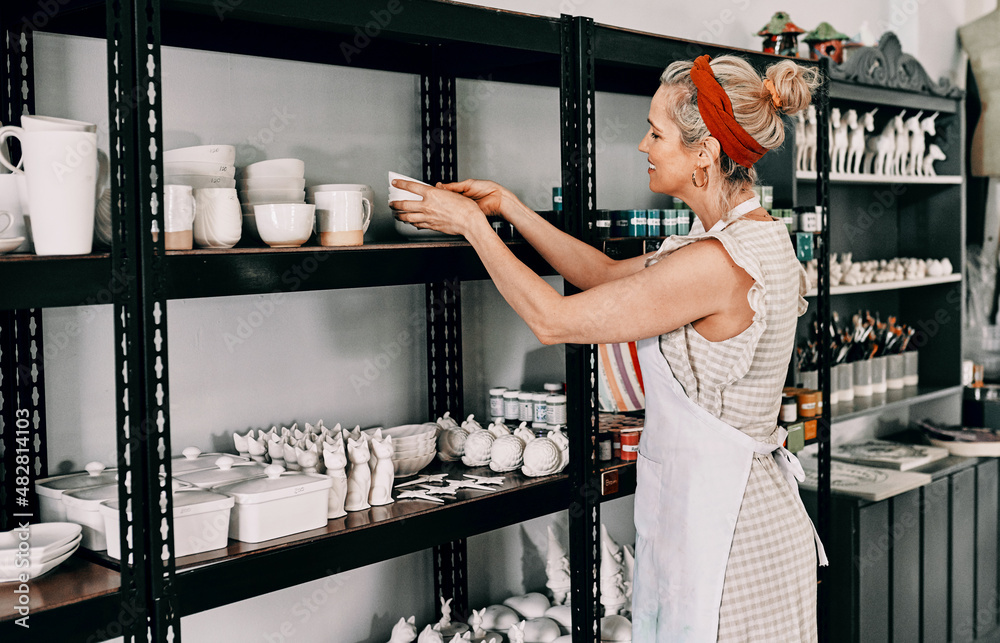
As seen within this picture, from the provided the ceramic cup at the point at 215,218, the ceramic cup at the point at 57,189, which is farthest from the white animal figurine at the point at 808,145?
the ceramic cup at the point at 57,189

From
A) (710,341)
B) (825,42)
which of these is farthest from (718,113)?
(825,42)

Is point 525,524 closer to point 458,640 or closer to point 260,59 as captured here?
point 458,640

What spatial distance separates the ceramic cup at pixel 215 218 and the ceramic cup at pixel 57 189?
0.65ft

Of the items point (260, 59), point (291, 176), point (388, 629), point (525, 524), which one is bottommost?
point (388, 629)

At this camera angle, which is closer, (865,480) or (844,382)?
(865,480)

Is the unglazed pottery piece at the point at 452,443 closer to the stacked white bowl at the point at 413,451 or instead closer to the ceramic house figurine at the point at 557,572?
the stacked white bowl at the point at 413,451

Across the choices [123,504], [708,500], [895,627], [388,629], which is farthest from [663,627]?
[895,627]

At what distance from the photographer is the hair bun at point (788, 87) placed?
1.80 m

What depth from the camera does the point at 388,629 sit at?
7.86 ft

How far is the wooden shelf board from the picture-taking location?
11.0ft

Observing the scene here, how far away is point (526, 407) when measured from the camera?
233cm

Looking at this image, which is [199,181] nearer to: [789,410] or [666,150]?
[666,150]

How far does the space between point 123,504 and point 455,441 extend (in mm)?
920

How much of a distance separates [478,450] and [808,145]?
6.01 feet
